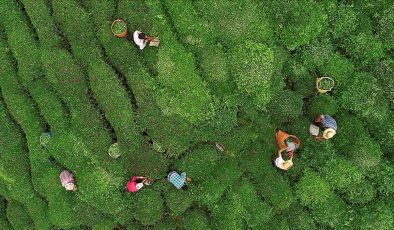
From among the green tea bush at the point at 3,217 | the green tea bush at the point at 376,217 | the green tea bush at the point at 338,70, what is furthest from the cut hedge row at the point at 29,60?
the green tea bush at the point at 376,217

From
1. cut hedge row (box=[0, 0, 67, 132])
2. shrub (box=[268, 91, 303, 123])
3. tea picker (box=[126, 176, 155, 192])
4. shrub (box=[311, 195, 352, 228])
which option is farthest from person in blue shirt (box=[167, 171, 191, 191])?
shrub (box=[311, 195, 352, 228])

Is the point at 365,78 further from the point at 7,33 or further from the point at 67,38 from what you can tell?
the point at 7,33

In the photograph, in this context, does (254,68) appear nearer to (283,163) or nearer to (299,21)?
(299,21)

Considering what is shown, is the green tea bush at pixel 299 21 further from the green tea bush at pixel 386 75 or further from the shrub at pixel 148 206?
the shrub at pixel 148 206

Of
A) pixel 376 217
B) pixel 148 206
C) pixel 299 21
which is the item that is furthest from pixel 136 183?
pixel 376 217

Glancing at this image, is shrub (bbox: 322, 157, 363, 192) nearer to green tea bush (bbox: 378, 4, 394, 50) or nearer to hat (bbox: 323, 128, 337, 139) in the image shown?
hat (bbox: 323, 128, 337, 139)
